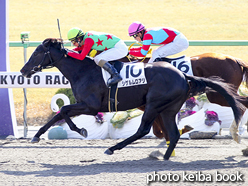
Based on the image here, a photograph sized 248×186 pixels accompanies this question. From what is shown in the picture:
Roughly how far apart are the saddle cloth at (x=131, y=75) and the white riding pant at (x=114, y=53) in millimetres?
224

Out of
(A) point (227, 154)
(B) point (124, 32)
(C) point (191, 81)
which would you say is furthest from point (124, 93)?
(B) point (124, 32)

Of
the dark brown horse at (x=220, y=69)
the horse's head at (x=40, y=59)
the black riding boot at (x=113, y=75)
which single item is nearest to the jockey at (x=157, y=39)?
the dark brown horse at (x=220, y=69)

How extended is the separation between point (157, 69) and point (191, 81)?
1.70 ft

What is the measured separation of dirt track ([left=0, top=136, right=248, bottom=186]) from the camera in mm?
4270

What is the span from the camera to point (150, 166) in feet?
16.1

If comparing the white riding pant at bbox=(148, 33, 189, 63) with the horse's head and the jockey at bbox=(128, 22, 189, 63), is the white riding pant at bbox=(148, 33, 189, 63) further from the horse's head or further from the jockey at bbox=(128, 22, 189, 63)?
the horse's head

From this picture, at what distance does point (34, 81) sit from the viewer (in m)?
6.97

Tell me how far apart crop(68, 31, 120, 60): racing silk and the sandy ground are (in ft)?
4.83

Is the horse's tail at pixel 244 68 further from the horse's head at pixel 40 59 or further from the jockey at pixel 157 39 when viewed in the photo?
the horse's head at pixel 40 59

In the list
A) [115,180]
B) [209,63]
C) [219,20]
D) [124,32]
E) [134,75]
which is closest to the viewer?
[115,180]

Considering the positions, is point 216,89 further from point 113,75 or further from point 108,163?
point 108,163

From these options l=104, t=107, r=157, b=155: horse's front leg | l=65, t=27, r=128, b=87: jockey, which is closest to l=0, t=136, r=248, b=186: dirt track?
l=104, t=107, r=157, b=155: horse's front leg

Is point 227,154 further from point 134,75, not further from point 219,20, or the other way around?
point 219,20

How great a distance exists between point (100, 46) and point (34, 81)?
201cm
